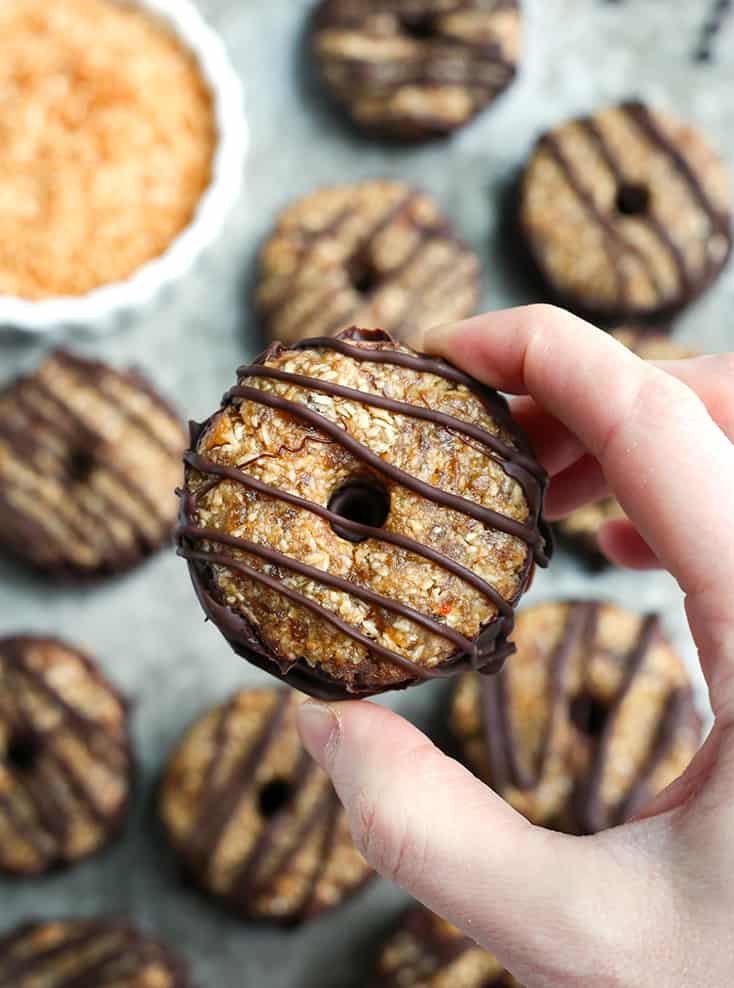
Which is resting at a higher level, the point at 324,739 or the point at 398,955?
the point at 324,739

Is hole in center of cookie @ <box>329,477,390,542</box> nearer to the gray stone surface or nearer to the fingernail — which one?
the fingernail

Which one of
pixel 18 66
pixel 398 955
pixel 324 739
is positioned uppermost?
pixel 18 66

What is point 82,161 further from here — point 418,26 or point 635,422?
point 635,422

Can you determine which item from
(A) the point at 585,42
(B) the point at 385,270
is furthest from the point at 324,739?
(A) the point at 585,42

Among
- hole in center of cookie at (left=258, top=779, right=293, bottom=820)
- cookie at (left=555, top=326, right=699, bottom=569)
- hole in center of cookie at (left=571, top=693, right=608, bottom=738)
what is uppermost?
cookie at (left=555, top=326, right=699, bottom=569)

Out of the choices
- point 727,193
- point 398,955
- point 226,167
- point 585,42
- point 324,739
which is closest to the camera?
point 324,739

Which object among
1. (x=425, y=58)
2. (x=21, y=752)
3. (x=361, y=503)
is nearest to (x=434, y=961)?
(x=21, y=752)

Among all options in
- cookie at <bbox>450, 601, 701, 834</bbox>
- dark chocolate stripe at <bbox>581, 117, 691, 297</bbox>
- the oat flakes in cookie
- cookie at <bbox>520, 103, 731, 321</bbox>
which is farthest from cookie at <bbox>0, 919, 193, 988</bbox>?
dark chocolate stripe at <bbox>581, 117, 691, 297</bbox>

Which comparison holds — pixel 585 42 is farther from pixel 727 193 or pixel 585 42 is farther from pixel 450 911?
pixel 450 911
